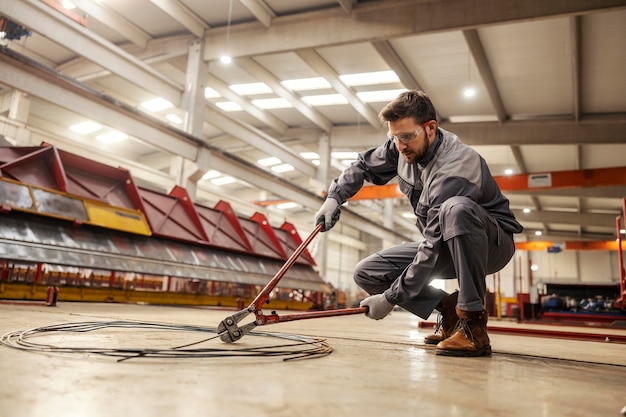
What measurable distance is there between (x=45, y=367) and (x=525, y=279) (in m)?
24.8

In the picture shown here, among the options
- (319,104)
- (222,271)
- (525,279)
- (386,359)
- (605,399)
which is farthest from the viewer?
(525,279)

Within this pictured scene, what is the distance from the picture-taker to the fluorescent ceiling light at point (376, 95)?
10289 millimetres

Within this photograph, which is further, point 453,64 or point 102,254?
point 453,64

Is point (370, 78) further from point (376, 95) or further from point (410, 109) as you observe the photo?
point (410, 109)

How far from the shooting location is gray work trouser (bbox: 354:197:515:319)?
189 centimetres

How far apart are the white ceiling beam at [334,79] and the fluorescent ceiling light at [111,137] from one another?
7230mm

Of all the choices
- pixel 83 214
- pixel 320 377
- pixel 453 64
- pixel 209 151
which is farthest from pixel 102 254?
pixel 453 64

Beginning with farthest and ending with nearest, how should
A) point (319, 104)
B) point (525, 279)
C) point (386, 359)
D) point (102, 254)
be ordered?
point (525, 279), point (319, 104), point (102, 254), point (386, 359)

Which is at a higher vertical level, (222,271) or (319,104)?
(319,104)

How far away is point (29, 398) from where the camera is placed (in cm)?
80

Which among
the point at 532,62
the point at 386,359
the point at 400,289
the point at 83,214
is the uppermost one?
the point at 532,62

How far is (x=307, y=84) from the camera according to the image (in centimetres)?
1041

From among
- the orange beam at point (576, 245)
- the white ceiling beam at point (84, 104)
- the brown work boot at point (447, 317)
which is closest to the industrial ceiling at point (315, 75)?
the white ceiling beam at point (84, 104)

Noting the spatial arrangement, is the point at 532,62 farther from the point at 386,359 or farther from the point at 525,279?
the point at 525,279
